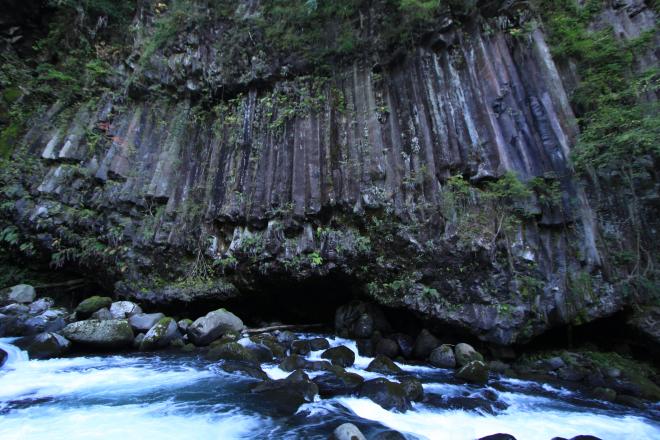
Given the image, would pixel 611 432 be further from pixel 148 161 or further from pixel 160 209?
pixel 148 161

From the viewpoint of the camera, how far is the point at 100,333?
825 cm

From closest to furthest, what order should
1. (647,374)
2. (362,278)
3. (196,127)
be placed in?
1. (647,374)
2. (362,278)
3. (196,127)

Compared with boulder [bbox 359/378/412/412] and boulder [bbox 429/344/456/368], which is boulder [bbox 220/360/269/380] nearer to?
boulder [bbox 359/378/412/412]

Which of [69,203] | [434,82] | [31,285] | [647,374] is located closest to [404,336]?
[647,374]

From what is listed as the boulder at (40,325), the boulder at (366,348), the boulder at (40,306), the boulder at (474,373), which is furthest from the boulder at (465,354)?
the boulder at (40,306)

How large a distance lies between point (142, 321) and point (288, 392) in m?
5.52

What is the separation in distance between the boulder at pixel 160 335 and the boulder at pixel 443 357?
6.52 m

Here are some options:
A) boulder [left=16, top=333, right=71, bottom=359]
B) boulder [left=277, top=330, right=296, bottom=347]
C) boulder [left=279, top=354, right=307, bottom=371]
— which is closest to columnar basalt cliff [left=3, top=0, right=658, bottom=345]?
boulder [left=277, top=330, right=296, bottom=347]

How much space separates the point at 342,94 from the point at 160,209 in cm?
723

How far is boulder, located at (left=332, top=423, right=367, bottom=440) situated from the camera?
4.44 m

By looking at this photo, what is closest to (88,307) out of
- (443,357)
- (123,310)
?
(123,310)

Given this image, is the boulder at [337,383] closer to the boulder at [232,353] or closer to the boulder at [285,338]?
the boulder at [232,353]

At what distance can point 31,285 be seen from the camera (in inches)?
499

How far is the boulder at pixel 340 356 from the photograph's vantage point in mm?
7703
